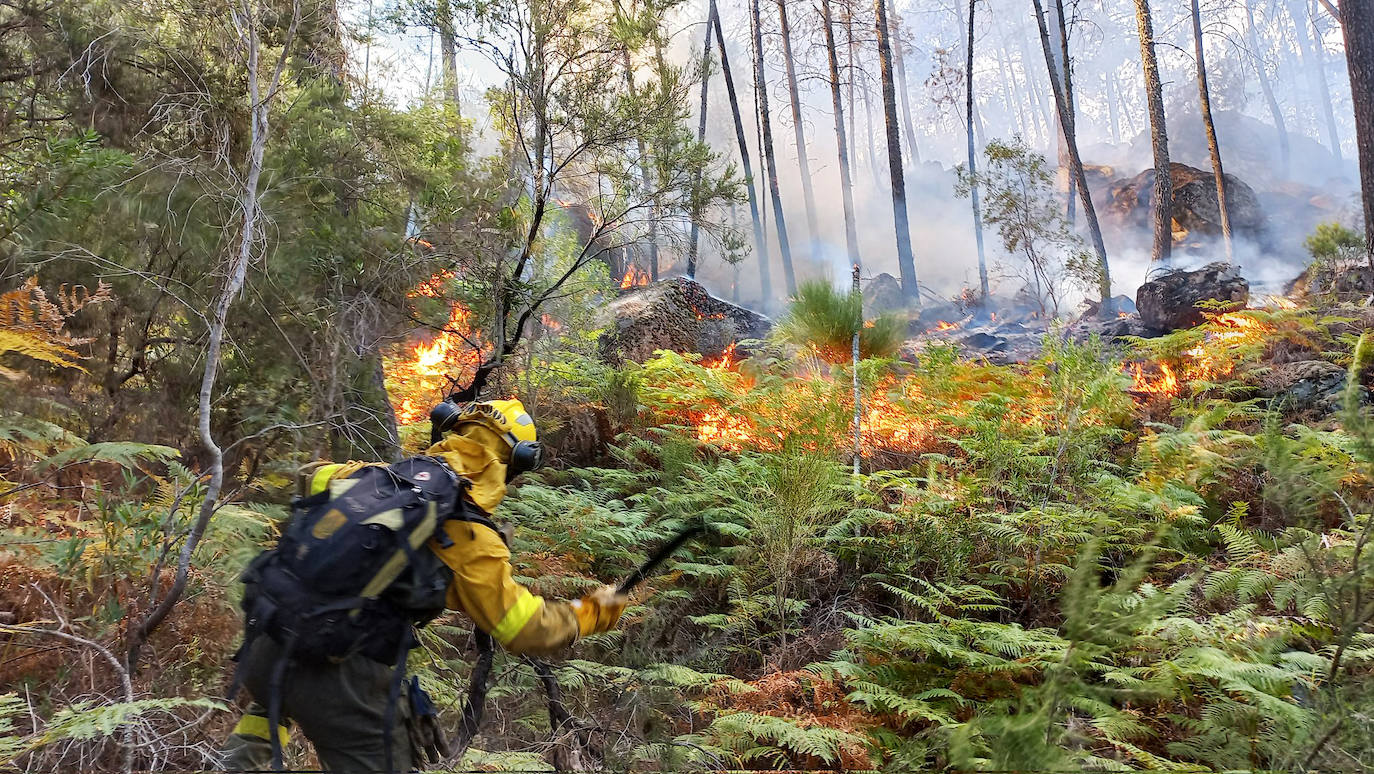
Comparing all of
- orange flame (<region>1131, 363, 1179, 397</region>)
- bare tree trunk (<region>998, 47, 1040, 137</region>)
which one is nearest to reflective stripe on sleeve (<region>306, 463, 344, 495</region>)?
orange flame (<region>1131, 363, 1179, 397</region>)

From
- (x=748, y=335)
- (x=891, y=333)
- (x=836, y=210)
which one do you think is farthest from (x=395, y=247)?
(x=836, y=210)

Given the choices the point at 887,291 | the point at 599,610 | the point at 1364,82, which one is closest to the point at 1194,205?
A: the point at 887,291

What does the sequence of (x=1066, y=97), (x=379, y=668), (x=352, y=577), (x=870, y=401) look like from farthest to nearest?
(x=1066, y=97) → (x=870, y=401) → (x=379, y=668) → (x=352, y=577)

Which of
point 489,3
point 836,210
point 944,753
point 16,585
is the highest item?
point 836,210

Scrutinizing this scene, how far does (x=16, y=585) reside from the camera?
3.38 metres

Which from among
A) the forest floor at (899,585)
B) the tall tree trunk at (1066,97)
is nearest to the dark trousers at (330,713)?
the forest floor at (899,585)

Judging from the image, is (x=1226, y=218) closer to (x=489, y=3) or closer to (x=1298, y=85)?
(x=489, y=3)

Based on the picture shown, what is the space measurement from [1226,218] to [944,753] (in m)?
20.2

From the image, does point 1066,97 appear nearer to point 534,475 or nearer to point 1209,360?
point 1209,360

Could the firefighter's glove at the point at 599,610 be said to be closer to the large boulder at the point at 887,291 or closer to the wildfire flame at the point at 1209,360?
the wildfire flame at the point at 1209,360

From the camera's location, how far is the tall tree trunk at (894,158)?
1733 centimetres

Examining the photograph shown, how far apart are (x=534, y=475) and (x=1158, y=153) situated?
1439 cm

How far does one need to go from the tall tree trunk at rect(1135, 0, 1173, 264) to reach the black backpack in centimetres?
1629

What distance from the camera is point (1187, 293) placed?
1086 centimetres
